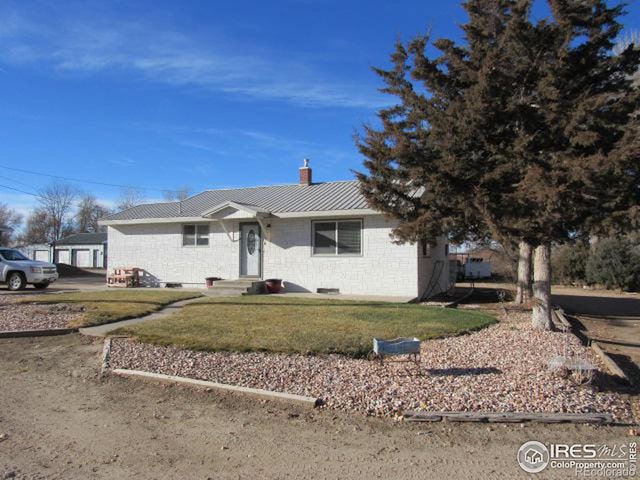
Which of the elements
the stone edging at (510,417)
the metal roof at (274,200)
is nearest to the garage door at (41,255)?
Result: the metal roof at (274,200)

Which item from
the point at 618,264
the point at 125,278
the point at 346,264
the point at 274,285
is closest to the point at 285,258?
the point at 274,285

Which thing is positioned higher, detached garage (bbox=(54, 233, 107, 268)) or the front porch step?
detached garage (bbox=(54, 233, 107, 268))

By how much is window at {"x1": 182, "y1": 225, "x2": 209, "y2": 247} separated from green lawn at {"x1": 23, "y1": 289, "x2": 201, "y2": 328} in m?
3.16

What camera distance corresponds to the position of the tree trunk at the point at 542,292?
33.5 feet

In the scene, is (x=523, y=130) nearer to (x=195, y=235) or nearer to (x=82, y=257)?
(x=195, y=235)

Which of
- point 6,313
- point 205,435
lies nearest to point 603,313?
point 205,435

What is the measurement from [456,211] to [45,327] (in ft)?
27.0

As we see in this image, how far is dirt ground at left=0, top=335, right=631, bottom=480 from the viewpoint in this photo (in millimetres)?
4086

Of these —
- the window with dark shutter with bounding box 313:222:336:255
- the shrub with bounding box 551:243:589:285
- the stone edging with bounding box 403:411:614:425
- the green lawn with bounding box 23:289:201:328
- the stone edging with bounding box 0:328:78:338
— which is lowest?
the stone edging with bounding box 403:411:614:425

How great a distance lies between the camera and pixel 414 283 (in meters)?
15.9

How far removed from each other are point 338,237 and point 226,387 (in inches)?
448

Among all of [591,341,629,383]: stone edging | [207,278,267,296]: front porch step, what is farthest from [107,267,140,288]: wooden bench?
[591,341,629,383]: stone edging

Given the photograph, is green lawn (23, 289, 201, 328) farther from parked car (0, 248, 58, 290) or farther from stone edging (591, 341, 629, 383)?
stone edging (591, 341, 629, 383)

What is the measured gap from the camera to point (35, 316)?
36.7 ft
